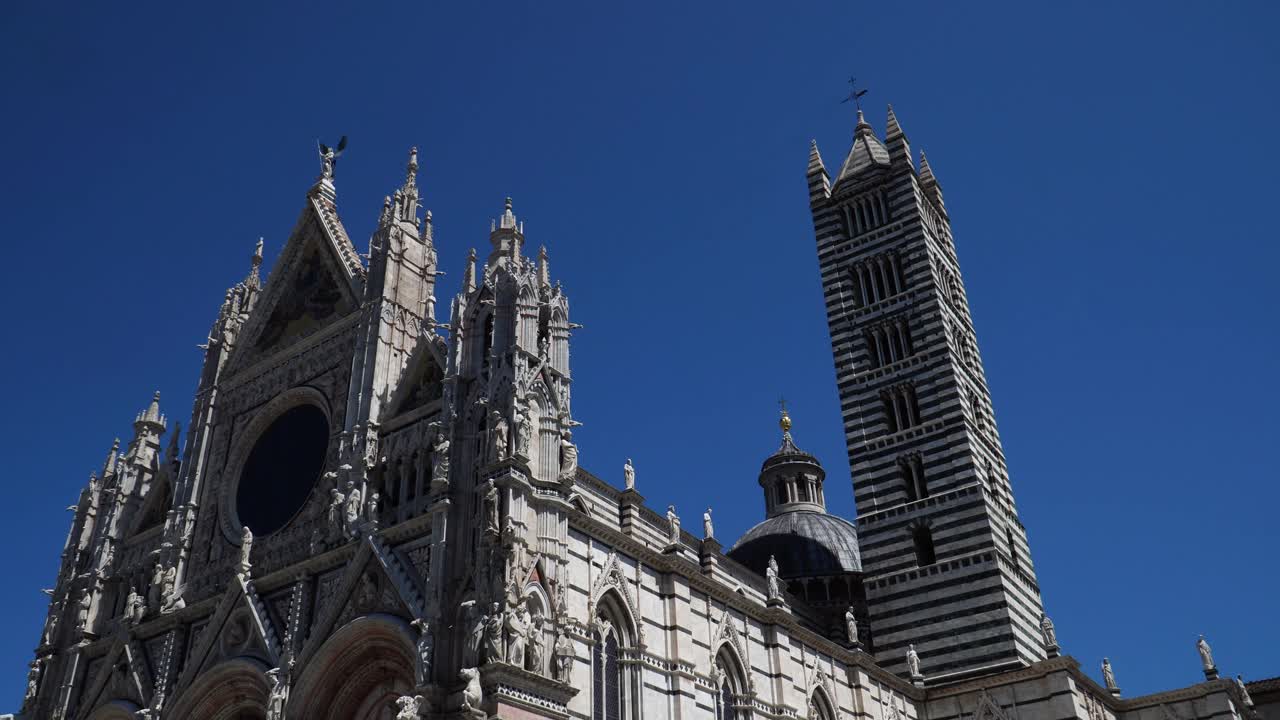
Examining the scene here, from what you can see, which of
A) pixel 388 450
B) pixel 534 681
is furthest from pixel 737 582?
pixel 534 681

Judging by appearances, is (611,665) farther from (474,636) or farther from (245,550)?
(245,550)

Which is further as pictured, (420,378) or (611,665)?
(420,378)

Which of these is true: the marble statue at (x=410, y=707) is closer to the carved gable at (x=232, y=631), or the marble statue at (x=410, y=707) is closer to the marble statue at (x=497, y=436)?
the marble statue at (x=497, y=436)

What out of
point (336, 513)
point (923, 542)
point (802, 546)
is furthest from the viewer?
point (802, 546)

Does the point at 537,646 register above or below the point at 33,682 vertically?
below

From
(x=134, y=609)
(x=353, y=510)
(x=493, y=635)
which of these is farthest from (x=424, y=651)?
(x=134, y=609)

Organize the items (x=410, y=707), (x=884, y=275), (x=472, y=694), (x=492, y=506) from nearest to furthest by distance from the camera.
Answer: (x=472, y=694), (x=410, y=707), (x=492, y=506), (x=884, y=275)

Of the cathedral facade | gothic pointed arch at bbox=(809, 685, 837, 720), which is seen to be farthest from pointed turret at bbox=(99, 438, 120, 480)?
gothic pointed arch at bbox=(809, 685, 837, 720)

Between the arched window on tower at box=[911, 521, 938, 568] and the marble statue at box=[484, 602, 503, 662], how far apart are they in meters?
19.3

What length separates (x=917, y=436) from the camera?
118 ft

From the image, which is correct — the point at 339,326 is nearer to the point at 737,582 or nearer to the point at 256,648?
the point at 256,648

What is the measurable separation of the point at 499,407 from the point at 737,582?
1521cm

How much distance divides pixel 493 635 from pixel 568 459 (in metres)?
4.28

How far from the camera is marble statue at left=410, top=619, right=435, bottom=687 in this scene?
19.5 meters
